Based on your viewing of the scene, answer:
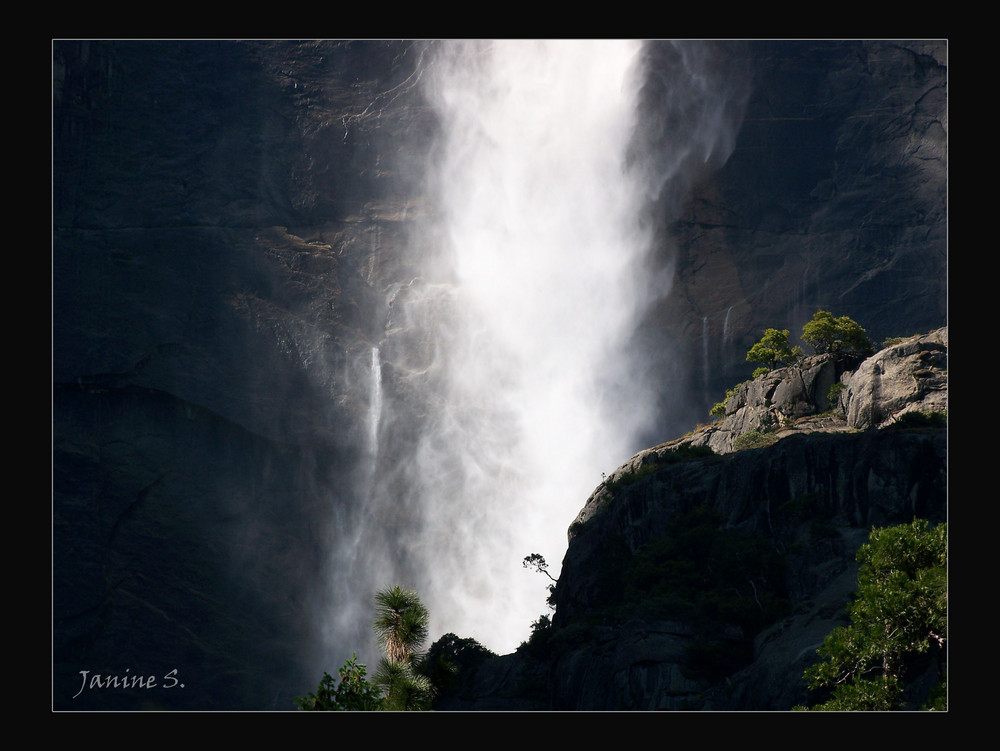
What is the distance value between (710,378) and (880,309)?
1366cm

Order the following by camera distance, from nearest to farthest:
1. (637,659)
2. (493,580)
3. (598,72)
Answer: (637,659)
(493,580)
(598,72)

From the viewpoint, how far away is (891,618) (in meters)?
27.5

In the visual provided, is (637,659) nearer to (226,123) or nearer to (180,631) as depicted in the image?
(180,631)

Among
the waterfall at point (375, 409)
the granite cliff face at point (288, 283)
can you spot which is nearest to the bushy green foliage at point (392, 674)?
the granite cliff face at point (288, 283)

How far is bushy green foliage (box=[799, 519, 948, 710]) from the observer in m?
27.2

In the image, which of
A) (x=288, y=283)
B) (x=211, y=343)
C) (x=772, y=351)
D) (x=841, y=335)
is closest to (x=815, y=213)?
(x=772, y=351)

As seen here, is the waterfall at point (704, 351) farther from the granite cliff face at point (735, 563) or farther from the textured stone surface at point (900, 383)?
the textured stone surface at point (900, 383)

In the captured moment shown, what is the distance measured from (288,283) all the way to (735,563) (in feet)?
178

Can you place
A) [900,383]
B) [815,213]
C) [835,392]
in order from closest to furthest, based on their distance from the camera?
1. [900,383]
2. [835,392]
3. [815,213]

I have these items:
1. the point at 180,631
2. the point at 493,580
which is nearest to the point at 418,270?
the point at 493,580

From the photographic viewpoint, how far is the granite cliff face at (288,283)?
80062 millimetres

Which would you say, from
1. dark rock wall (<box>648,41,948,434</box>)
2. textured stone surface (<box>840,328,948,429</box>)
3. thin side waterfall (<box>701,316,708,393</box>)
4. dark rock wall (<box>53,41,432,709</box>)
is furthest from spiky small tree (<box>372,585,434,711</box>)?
thin side waterfall (<box>701,316,708,393</box>)

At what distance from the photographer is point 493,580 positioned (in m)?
84.1

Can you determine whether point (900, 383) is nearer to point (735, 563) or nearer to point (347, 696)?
point (735, 563)
